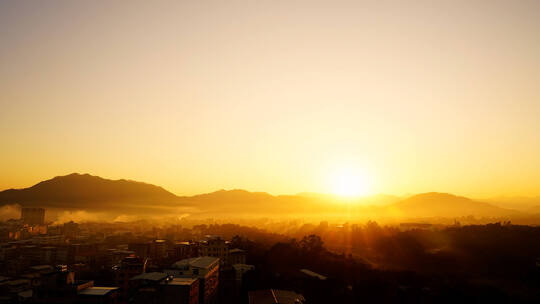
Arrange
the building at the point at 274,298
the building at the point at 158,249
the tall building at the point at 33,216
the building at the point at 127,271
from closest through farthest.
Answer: the building at the point at 274,298 → the building at the point at 127,271 → the building at the point at 158,249 → the tall building at the point at 33,216

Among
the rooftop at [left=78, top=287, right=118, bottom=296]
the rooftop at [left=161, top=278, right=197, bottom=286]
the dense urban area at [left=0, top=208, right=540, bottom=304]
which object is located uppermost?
the rooftop at [left=161, top=278, right=197, bottom=286]

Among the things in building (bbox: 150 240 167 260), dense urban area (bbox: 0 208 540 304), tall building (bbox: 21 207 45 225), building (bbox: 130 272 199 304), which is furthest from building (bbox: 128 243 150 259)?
tall building (bbox: 21 207 45 225)

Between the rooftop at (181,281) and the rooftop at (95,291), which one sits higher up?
the rooftop at (181,281)

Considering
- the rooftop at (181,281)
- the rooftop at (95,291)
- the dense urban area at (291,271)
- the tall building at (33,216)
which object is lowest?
the dense urban area at (291,271)

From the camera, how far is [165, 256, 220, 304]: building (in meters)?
33.6

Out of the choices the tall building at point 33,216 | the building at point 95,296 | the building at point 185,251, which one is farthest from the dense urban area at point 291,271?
the tall building at point 33,216

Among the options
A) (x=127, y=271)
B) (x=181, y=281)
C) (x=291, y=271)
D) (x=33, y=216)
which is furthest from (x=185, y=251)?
(x=33, y=216)

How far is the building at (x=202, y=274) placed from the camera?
110 feet

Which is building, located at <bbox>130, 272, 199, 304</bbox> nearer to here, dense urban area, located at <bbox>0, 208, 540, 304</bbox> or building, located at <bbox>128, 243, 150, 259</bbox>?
dense urban area, located at <bbox>0, 208, 540, 304</bbox>

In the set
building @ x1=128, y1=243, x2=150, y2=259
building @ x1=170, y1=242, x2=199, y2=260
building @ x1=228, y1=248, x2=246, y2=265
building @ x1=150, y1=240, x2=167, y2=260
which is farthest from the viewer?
building @ x1=150, y1=240, x2=167, y2=260

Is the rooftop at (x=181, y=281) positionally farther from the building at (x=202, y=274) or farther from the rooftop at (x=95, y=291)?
the rooftop at (x=95, y=291)

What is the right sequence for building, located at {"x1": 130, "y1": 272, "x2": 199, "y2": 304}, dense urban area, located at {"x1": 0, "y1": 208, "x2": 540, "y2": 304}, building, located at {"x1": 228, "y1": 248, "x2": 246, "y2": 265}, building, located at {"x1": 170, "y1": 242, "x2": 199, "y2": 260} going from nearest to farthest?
building, located at {"x1": 130, "y1": 272, "x2": 199, "y2": 304} < dense urban area, located at {"x1": 0, "y1": 208, "x2": 540, "y2": 304} < building, located at {"x1": 228, "y1": 248, "x2": 246, "y2": 265} < building, located at {"x1": 170, "y1": 242, "x2": 199, "y2": 260}

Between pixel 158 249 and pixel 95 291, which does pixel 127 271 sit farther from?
pixel 158 249

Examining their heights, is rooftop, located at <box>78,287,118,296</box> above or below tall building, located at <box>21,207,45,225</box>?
below
